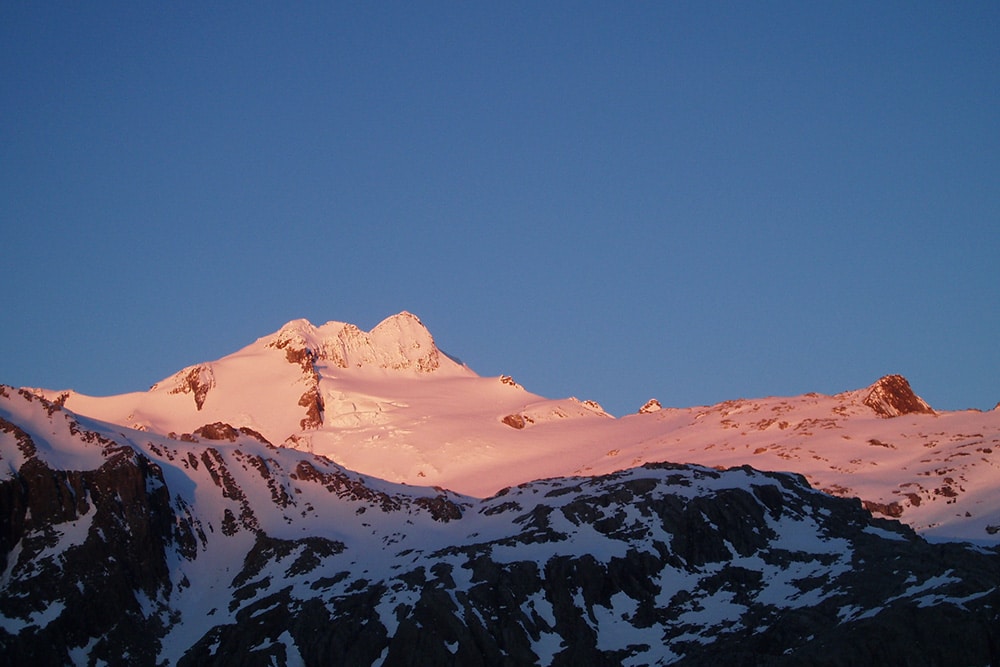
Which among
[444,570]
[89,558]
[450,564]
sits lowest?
[444,570]

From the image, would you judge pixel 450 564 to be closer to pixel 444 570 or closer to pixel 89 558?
pixel 444 570

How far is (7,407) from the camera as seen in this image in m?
134

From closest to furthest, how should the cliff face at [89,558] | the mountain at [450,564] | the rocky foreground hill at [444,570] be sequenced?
the rocky foreground hill at [444,570] → the mountain at [450,564] → the cliff face at [89,558]

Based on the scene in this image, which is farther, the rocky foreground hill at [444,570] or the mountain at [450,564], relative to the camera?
the mountain at [450,564]

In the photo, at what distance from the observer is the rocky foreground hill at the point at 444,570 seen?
98625mm

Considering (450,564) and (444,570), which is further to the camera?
(450,564)

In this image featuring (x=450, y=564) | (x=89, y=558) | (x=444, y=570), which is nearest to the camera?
(x=444, y=570)

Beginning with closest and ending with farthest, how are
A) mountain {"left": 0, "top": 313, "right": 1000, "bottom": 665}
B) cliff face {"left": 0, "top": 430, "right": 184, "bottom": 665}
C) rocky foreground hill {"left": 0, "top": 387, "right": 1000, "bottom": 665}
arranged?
rocky foreground hill {"left": 0, "top": 387, "right": 1000, "bottom": 665}, mountain {"left": 0, "top": 313, "right": 1000, "bottom": 665}, cliff face {"left": 0, "top": 430, "right": 184, "bottom": 665}

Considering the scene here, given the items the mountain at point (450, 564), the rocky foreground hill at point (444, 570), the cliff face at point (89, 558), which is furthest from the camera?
the cliff face at point (89, 558)

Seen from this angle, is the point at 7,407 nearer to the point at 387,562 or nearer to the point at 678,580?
the point at 387,562

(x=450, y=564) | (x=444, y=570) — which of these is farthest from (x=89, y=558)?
(x=450, y=564)

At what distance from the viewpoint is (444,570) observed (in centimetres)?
11650

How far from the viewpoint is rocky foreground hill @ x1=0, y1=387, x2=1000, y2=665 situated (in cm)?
9862

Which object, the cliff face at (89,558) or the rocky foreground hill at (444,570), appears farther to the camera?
the cliff face at (89,558)
